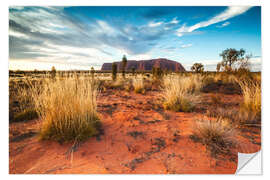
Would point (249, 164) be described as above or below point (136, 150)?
below

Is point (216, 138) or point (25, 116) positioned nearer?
point (216, 138)

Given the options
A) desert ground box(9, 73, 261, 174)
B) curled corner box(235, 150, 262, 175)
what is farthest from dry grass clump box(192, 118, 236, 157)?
curled corner box(235, 150, 262, 175)

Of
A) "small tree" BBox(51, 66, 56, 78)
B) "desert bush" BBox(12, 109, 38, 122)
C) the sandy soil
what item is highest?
"small tree" BBox(51, 66, 56, 78)

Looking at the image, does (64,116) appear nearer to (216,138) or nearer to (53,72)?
(53,72)

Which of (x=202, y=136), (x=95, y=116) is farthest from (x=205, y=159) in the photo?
(x=95, y=116)

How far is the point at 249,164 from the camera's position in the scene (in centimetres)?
154

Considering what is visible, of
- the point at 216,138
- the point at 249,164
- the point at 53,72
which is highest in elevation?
the point at 53,72

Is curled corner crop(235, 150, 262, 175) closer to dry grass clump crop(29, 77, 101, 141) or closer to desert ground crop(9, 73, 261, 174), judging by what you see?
desert ground crop(9, 73, 261, 174)

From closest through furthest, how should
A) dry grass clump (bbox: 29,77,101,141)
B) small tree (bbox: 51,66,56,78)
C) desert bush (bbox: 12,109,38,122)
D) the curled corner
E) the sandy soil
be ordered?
1. the sandy soil
2. the curled corner
3. dry grass clump (bbox: 29,77,101,141)
4. small tree (bbox: 51,66,56,78)
5. desert bush (bbox: 12,109,38,122)

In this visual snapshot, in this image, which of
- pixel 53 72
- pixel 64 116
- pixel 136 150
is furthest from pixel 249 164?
pixel 53 72

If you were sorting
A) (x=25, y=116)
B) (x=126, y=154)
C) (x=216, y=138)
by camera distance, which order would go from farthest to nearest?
(x=25, y=116) → (x=216, y=138) → (x=126, y=154)

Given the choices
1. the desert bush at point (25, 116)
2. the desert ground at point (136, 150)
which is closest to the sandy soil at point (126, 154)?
the desert ground at point (136, 150)

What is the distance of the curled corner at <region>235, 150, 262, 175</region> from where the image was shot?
1.46 m
